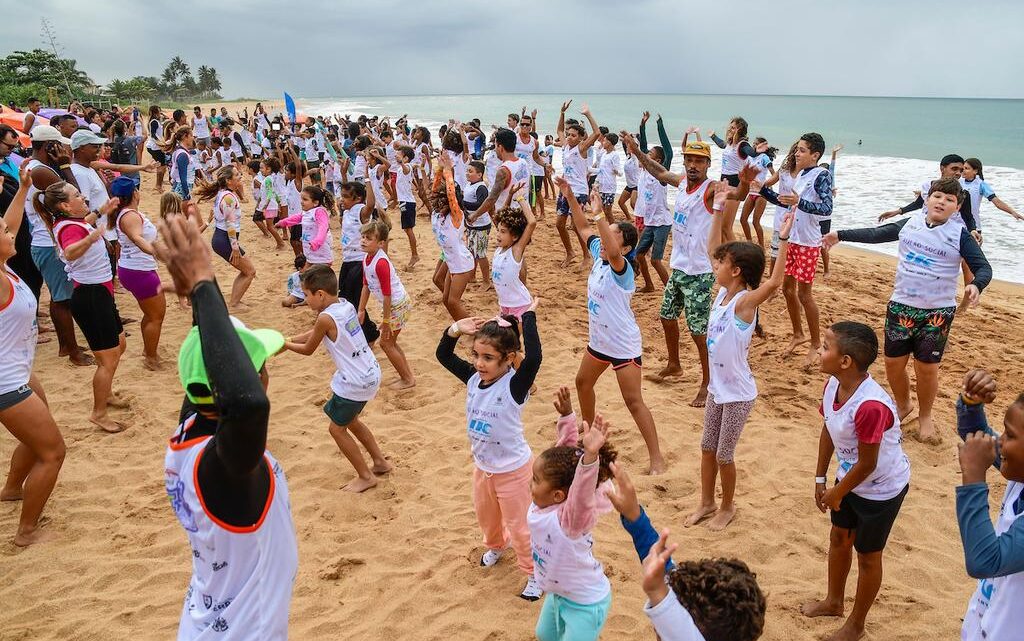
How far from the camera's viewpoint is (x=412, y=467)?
18.3 feet

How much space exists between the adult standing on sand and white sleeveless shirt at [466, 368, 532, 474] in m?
3.01

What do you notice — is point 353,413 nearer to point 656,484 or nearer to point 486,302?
point 656,484

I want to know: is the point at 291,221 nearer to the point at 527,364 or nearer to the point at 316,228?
the point at 316,228

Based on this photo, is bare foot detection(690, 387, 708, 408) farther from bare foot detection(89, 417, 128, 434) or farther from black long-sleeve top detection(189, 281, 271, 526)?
bare foot detection(89, 417, 128, 434)

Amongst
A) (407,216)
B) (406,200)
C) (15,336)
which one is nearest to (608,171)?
(406,200)

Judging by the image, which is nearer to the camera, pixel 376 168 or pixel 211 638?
pixel 211 638

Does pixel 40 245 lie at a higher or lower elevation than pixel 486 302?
higher

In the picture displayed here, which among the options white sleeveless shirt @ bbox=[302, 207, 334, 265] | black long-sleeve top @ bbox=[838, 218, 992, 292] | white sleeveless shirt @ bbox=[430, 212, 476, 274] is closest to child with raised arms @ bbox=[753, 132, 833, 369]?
black long-sleeve top @ bbox=[838, 218, 992, 292]

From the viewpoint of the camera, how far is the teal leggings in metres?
2.99

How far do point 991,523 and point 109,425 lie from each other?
22.0ft

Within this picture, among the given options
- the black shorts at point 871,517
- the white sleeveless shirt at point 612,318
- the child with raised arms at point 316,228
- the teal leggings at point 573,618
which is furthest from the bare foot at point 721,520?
the child with raised arms at point 316,228

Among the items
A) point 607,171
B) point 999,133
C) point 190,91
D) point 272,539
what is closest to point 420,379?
point 272,539

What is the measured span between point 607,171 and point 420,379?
787 centimetres

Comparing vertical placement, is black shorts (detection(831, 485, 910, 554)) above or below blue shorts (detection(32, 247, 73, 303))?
below
